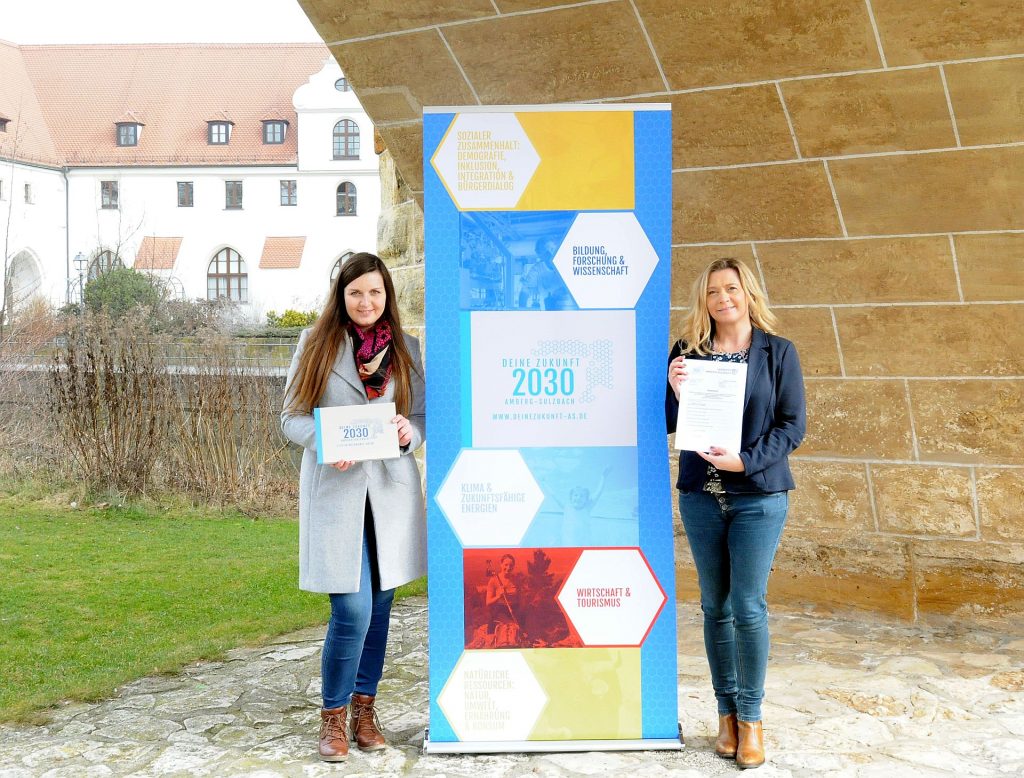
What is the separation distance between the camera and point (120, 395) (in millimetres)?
8617

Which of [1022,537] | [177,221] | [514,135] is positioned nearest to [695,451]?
[514,135]

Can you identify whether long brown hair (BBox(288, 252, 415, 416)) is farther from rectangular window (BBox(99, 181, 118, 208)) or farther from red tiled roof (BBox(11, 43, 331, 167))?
rectangular window (BBox(99, 181, 118, 208))

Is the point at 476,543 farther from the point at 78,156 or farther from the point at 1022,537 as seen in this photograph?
the point at 78,156

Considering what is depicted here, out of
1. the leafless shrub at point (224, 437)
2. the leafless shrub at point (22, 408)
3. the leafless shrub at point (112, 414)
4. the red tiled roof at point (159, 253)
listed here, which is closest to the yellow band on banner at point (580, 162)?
the leafless shrub at point (224, 437)

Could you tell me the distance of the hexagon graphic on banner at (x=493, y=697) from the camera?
3.15m

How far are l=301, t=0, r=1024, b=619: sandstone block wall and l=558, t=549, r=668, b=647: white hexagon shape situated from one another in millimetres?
1660

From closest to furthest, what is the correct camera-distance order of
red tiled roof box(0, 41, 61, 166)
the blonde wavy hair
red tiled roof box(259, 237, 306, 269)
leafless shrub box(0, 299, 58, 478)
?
the blonde wavy hair
leafless shrub box(0, 299, 58, 478)
red tiled roof box(0, 41, 61, 166)
red tiled roof box(259, 237, 306, 269)

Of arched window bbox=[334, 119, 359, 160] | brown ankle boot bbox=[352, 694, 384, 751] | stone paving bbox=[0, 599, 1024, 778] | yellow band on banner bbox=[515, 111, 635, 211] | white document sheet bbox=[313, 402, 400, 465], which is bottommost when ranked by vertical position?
stone paving bbox=[0, 599, 1024, 778]

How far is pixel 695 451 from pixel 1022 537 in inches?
91.0

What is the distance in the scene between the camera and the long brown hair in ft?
10.0

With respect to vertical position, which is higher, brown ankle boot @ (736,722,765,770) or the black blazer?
the black blazer

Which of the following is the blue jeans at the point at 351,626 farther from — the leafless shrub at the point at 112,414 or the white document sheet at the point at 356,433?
the leafless shrub at the point at 112,414

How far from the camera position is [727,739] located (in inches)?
122

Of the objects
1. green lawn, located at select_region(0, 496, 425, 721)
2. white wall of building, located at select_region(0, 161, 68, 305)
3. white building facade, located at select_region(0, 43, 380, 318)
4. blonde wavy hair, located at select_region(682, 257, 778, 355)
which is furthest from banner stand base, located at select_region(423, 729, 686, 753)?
white wall of building, located at select_region(0, 161, 68, 305)
